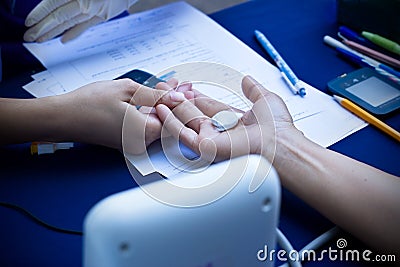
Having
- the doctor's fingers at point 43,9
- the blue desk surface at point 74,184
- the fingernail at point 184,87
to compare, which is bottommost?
the blue desk surface at point 74,184

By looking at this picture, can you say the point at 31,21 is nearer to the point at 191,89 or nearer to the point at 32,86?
the point at 32,86

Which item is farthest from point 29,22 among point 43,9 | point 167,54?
point 167,54

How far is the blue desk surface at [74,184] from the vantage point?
0.51 metres

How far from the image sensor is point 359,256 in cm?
50

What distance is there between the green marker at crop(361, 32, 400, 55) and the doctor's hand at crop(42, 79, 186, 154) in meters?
0.35

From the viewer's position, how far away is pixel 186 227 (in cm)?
34

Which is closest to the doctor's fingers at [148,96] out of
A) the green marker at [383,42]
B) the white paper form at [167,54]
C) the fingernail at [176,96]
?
the fingernail at [176,96]

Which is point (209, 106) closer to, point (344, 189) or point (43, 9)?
point (344, 189)

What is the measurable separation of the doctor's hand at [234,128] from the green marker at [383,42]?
0.85ft

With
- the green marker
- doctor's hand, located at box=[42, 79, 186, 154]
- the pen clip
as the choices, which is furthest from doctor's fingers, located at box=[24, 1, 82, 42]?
the green marker

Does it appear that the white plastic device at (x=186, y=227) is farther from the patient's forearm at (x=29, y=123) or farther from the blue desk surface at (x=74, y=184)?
the patient's forearm at (x=29, y=123)

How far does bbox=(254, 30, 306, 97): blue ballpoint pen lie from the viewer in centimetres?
71

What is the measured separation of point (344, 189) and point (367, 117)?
0.18 m

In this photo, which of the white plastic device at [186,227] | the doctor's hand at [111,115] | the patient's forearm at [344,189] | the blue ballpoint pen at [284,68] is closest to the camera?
the white plastic device at [186,227]
